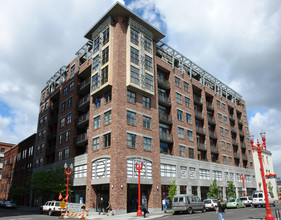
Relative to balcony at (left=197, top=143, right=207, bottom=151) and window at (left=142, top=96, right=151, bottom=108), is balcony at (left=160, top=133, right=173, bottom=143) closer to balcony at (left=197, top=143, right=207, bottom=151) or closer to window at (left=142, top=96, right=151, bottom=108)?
window at (left=142, top=96, right=151, bottom=108)

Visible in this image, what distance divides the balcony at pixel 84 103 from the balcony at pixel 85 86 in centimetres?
201

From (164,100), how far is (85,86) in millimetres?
14112

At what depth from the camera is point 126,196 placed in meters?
31.3

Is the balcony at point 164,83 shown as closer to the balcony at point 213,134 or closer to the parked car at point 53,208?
the balcony at point 213,134

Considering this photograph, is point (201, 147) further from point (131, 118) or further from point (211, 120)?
point (131, 118)

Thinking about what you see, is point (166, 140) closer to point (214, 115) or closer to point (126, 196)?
point (126, 196)

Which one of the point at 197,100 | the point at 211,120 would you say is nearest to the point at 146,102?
the point at 197,100

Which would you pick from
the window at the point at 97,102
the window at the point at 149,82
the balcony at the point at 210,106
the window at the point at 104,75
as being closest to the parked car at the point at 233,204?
the window at the point at 149,82

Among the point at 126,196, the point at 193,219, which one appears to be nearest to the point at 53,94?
the point at 126,196

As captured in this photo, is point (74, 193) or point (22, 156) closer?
point (74, 193)

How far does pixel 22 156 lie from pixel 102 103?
4336cm

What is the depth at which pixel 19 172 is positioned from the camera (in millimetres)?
67750

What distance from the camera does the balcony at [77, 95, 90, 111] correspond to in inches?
1678

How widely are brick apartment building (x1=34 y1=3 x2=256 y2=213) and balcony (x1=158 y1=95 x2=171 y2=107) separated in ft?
0.18
